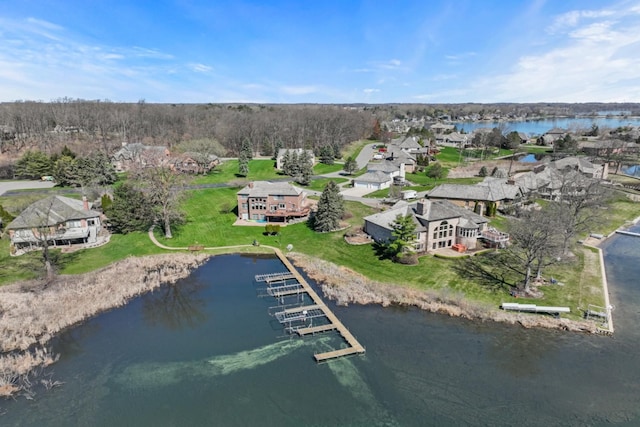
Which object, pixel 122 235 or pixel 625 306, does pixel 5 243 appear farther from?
pixel 625 306

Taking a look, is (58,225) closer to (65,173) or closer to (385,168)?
(65,173)

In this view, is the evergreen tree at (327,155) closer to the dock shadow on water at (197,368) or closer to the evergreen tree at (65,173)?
the evergreen tree at (65,173)

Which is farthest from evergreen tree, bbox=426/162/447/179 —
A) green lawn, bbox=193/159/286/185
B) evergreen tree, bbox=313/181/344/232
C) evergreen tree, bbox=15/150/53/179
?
evergreen tree, bbox=15/150/53/179

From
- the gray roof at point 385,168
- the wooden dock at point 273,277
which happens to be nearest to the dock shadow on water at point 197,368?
the wooden dock at point 273,277

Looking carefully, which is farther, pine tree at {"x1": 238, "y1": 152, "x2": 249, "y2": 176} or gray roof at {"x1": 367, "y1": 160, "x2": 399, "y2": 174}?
pine tree at {"x1": 238, "y1": 152, "x2": 249, "y2": 176}

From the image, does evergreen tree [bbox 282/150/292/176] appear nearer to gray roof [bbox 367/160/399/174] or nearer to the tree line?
gray roof [bbox 367/160/399/174]

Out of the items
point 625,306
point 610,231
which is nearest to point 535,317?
point 625,306

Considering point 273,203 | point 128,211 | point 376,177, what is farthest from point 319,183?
point 128,211
